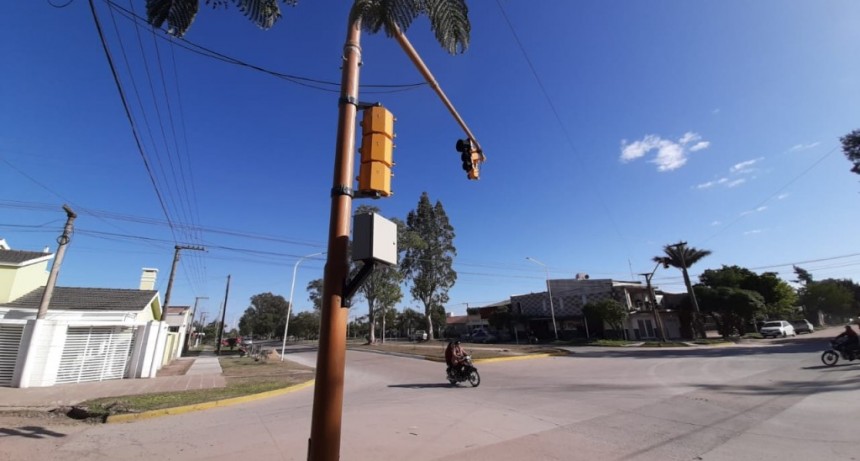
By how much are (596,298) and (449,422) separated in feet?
138

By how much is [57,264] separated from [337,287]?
19502 millimetres

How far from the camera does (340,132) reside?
363 centimetres

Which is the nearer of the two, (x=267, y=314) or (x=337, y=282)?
(x=337, y=282)

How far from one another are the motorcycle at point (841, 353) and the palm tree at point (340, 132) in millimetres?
19578

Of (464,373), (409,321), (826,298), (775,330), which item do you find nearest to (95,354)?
Result: (464,373)

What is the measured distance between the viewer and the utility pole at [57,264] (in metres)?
15.5

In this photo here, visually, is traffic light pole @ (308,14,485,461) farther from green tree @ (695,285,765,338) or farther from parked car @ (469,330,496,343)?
parked car @ (469,330,496,343)

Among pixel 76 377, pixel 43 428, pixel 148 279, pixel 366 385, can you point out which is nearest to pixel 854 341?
pixel 366 385

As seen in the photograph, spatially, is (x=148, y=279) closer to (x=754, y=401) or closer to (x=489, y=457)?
(x=489, y=457)

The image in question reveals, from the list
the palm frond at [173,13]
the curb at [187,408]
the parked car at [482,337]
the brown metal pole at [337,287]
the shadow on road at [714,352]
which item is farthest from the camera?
the parked car at [482,337]

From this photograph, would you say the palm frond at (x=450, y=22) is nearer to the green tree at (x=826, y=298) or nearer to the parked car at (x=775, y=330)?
the parked car at (x=775, y=330)

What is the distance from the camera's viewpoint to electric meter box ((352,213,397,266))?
320 cm

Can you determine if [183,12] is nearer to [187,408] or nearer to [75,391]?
[187,408]

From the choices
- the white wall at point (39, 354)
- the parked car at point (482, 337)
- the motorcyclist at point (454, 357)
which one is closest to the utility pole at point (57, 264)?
the white wall at point (39, 354)
